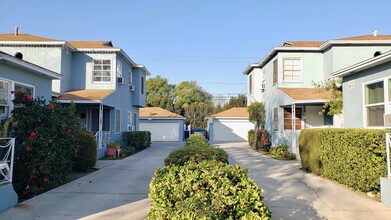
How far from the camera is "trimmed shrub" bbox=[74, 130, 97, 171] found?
10.0 meters

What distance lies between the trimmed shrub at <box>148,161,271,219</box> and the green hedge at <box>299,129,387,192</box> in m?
4.34

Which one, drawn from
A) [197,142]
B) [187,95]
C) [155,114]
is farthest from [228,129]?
[197,142]

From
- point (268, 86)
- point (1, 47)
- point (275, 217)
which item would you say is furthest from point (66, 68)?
point (275, 217)

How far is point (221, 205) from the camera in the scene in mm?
3275

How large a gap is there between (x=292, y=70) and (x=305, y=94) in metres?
2.13

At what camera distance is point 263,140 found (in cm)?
1825

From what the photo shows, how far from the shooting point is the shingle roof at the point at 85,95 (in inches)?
534

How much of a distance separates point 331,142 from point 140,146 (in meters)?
13.6

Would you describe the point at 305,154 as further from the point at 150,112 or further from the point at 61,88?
the point at 150,112

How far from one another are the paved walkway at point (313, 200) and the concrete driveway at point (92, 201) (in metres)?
2.90

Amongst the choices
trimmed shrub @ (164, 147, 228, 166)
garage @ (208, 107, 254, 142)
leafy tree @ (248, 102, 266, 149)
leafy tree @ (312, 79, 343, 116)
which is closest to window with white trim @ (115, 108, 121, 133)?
leafy tree @ (248, 102, 266, 149)

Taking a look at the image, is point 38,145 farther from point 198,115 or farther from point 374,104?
point 198,115

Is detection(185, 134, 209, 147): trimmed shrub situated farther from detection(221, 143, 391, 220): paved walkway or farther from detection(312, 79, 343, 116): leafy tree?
detection(312, 79, 343, 116): leafy tree

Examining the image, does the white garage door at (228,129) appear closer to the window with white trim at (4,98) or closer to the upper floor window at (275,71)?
the upper floor window at (275,71)
